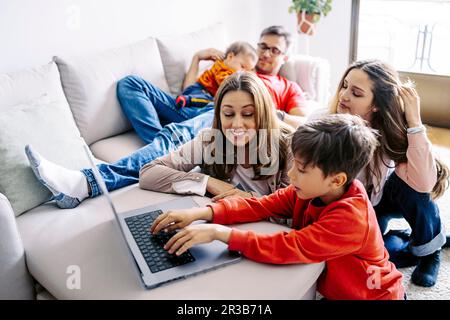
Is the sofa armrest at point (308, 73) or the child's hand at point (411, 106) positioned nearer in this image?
the child's hand at point (411, 106)

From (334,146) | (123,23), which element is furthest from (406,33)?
(334,146)

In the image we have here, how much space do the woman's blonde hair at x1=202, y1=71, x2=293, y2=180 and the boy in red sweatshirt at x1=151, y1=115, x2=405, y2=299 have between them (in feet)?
1.25

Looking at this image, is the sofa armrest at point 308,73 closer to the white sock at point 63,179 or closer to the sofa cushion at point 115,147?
the sofa cushion at point 115,147

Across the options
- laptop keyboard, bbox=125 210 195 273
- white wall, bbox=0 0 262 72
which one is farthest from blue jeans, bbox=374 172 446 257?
white wall, bbox=0 0 262 72

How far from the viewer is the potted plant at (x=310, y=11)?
3.18 metres

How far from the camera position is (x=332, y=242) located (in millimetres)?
1112

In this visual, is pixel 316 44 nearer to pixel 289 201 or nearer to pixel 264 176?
pixel 264 176

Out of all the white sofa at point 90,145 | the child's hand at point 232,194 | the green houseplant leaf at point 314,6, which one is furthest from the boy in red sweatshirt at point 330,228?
the green houseplant leaf at point 314,6

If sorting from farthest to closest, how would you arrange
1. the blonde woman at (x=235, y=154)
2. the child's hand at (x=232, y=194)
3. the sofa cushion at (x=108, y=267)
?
1. the blonde woman at (x=235, y=154)
2. the child's hand at (x=232, y=194)
3. the sofa cushion at (x=108, y=267)

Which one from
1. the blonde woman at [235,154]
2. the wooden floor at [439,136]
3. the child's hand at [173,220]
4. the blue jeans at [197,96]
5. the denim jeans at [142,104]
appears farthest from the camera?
the wooden floor at [439,136]

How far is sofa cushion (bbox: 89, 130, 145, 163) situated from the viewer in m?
2.12

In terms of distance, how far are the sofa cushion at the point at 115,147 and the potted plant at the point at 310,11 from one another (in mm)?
1635
